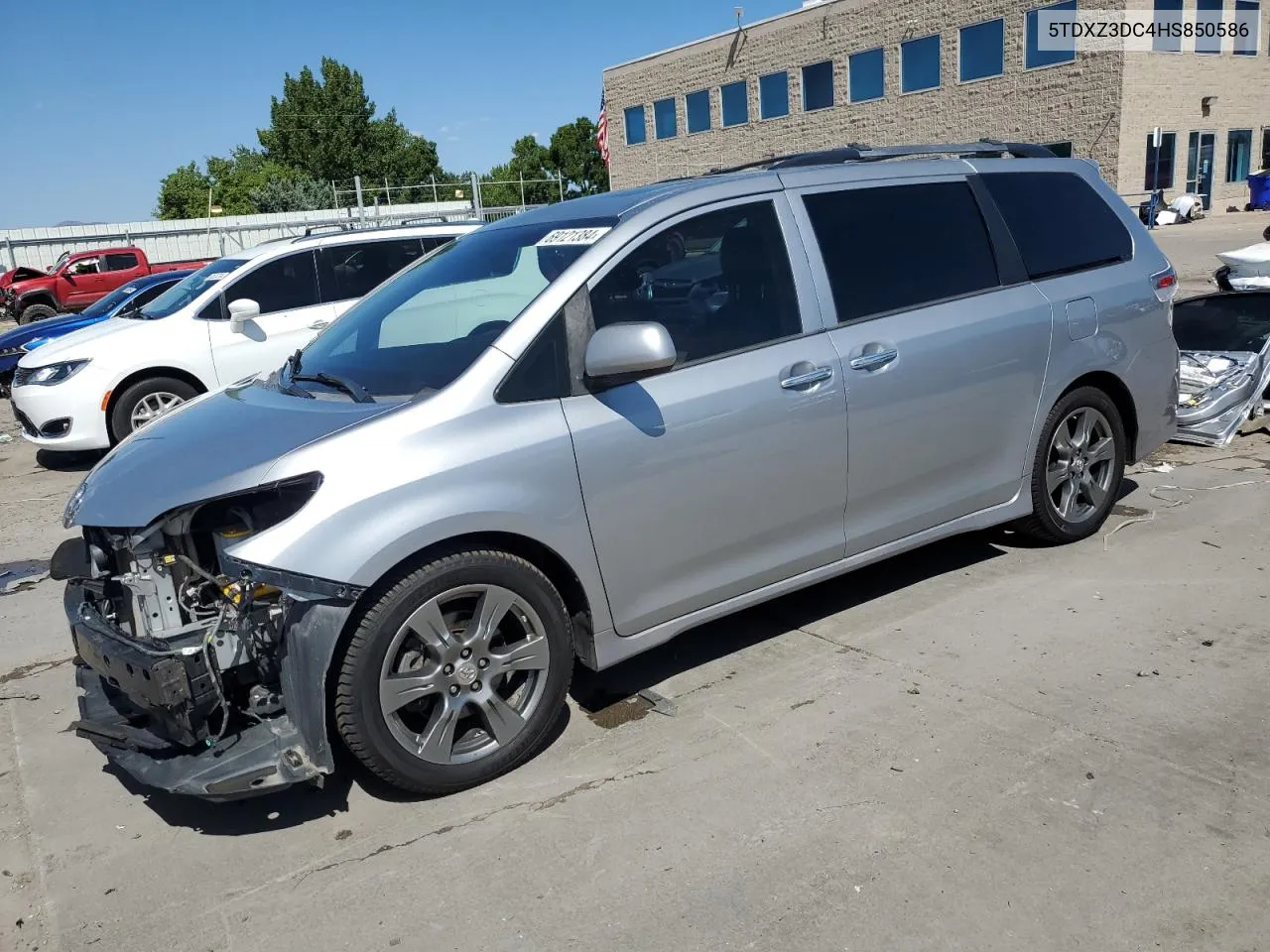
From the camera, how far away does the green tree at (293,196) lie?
54.0 metres

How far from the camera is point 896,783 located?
3.33 meters

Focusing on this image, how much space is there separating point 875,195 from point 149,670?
10.9ft

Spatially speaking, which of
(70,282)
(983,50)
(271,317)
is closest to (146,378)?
(271,317)

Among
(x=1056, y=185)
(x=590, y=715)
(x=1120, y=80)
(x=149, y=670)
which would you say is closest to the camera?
(x=149, y=670)

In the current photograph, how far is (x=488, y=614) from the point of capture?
336 cm

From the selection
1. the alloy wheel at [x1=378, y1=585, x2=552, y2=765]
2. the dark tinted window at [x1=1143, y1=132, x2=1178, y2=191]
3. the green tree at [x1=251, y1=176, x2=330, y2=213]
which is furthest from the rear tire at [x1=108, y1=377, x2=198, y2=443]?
the green tree at [x1=251, y1=176, x2=330, y2=213]

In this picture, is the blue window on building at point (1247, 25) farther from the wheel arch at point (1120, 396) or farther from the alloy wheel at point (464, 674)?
the alloy wheel at point (464, 674)

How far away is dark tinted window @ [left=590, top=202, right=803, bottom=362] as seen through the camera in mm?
3762

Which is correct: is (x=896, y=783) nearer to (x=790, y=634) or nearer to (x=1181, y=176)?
(x=790, y=634)

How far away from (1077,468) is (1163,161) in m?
31.0

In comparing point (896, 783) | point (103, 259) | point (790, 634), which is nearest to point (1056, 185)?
point (790, 634)

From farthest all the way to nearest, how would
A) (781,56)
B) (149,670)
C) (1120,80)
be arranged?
(781,56) < (1120,80) < (149,670)

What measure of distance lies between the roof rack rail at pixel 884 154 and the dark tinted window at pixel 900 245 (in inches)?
9.8

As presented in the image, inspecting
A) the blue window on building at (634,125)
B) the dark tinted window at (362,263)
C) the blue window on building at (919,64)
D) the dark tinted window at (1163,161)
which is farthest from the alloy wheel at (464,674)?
the blue window on building at (634,125)
